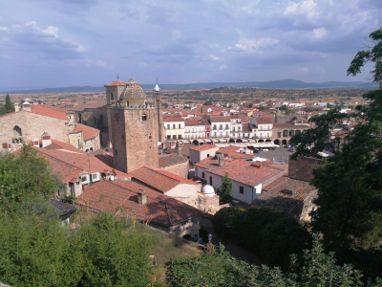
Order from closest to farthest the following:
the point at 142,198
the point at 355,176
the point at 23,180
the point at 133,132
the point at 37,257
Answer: the point at 37,257 < the point at 355,176 < the point at 23,180 < the point at 142,198 < the point at 133,132

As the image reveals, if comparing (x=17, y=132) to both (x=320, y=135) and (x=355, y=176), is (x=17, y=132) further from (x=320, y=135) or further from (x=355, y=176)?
(x=355, y=176)

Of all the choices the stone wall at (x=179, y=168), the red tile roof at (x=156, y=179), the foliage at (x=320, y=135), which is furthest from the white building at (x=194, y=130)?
the foliage at (x=320, y=135)

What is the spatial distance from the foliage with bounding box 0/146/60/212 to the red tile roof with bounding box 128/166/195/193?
32.0ft

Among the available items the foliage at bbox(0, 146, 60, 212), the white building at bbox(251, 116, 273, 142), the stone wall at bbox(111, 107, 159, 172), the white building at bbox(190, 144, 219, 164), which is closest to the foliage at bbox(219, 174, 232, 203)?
the stone wall at bbox(111, 107, 159, 172)

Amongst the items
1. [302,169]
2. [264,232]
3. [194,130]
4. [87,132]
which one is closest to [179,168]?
[302,169]

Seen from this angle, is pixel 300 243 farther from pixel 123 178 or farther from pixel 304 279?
pixel 123 178

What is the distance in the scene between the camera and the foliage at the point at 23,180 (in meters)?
15.9

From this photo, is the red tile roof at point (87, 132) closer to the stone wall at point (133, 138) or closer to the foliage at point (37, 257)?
the stone wall at point (133, 138)

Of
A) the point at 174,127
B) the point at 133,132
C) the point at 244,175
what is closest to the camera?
the point at 133,132

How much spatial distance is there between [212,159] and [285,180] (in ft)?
51.7

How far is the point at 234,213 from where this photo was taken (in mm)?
21812

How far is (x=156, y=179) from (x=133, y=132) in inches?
234

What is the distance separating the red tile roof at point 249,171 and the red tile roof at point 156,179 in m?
6.21

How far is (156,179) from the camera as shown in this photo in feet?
97.6
